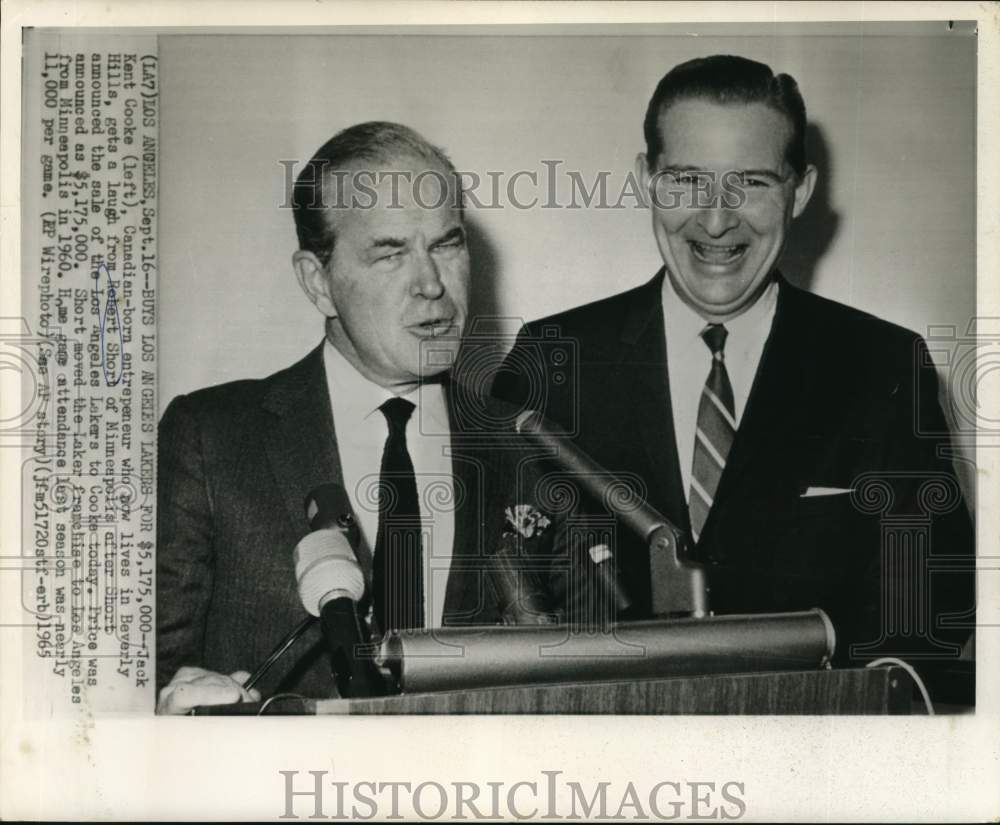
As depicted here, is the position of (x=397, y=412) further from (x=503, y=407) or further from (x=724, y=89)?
(x=724, y=89)

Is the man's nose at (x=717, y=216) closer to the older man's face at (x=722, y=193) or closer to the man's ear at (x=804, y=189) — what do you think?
the older man's face at (x=722, y=193)

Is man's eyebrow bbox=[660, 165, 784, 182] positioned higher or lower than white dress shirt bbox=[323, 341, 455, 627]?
higher

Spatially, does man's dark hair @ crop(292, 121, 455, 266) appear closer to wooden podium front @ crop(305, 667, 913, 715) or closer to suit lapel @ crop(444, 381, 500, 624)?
suit lapel @ crop(444, 381, 500, 624)

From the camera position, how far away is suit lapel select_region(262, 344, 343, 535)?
2.10 m

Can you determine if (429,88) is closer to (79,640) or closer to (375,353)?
(375,353)

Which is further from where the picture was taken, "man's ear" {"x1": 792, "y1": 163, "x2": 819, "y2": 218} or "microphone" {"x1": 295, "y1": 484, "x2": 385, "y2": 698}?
"man's ear" {"x1": 792, "y1": 163, "x2": 819, "y2": 218}

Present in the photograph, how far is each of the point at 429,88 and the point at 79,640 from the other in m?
1.16

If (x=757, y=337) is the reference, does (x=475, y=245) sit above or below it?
above

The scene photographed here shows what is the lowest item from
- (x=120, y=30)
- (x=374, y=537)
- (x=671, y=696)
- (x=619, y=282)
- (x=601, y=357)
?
(x=671, y=696)

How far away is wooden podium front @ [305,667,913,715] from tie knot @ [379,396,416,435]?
463mm

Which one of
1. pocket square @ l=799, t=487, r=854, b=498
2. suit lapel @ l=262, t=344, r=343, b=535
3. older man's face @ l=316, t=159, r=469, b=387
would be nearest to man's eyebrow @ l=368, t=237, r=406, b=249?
older man's face @ l=316, t=159, r=469, b=387

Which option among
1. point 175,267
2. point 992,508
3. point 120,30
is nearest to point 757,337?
point 992,508

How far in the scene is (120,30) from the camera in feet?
7.03

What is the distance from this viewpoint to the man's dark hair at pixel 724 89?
2.14 metres
